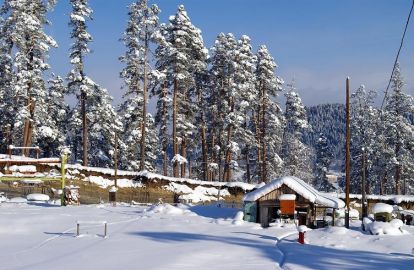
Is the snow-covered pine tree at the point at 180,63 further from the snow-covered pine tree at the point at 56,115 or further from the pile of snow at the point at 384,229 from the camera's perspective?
the pile of snow at the point at 384,229

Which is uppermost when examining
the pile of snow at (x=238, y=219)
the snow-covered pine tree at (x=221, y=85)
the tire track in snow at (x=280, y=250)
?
the snow-covered pine tree at (x=221, y=85)

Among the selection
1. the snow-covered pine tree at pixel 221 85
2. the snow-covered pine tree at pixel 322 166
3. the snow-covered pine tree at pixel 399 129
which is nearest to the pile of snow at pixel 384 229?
the snow-covered pine tree at pixel 221 85

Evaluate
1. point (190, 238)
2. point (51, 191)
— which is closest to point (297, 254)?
point (190, 238)

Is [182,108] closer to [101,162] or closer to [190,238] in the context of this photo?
[101,162]

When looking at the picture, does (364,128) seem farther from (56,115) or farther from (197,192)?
(56,115)

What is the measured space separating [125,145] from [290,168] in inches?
805

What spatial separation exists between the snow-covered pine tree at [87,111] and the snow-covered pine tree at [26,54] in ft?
8.15

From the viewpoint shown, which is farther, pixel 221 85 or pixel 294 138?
pixel 294 138

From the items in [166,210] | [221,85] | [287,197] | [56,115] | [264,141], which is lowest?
[166,210]

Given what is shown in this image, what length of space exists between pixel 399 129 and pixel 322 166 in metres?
14.4

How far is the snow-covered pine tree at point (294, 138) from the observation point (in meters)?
66.0

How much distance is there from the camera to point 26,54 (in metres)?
47.9

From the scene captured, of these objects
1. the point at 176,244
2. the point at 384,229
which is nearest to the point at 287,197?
the point at 384,229

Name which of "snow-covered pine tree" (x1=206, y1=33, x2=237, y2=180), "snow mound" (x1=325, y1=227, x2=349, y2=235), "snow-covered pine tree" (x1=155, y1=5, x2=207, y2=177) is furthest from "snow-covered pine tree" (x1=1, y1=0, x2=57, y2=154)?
"snow mound" (x1=325, y1=227, x2=349, y2=235)
